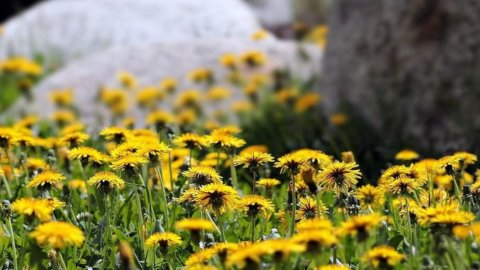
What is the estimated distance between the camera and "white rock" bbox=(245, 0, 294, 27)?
1451 cm

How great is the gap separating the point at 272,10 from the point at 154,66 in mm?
7528

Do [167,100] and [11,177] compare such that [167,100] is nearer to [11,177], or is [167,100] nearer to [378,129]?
[378,129]

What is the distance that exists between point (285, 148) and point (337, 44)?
108cm

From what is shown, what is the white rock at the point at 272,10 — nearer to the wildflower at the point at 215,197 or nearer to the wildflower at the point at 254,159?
the wildflower at the point at 254,159

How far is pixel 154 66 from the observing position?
7.60 meters

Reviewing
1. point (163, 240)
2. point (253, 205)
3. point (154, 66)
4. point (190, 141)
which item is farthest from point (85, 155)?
point (154, 66)

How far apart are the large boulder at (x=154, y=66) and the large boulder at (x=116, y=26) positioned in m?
1.41

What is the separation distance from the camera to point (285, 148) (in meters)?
5.12

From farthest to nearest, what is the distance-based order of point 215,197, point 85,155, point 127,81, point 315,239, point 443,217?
point 127,81, point 85,155, point 215,197, point 443,217, point 315,239

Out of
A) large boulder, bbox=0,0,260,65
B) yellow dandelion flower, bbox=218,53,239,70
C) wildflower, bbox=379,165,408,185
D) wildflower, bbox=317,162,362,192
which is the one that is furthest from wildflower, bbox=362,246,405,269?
large boulder, bbox=0,0,260,65

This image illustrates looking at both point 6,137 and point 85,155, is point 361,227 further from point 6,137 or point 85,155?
point 6,137

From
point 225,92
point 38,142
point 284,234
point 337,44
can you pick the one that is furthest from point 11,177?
point 225,92

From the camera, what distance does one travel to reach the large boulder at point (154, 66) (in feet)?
24.1

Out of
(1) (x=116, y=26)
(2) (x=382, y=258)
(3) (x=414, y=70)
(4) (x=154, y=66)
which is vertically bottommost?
(2) (x=382, y=258)
